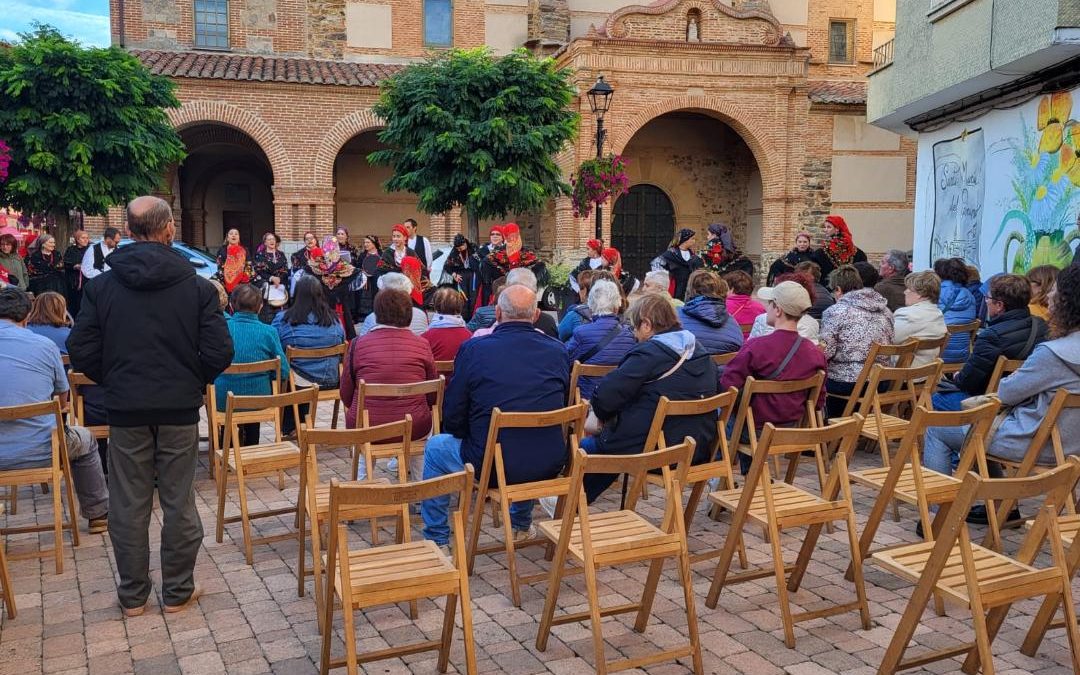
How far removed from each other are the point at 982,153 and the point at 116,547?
11.6m

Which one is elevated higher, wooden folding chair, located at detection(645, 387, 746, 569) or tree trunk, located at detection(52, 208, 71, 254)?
tree trunk, located at detection(52, 208, 71, 254)

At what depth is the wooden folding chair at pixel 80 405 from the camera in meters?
5.86

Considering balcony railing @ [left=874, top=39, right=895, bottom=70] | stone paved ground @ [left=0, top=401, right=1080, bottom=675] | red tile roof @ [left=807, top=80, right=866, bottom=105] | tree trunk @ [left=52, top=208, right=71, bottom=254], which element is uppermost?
red tile roof @ [left=807, top=80, right=866, bottom=105]

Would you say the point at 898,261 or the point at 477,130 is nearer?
the point at 898,261

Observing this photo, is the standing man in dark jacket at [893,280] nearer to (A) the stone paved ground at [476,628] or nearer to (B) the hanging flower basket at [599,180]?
(A) the stone paved ground at [476,628]

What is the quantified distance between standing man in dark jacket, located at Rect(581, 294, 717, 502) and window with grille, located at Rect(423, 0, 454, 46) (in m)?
19.0

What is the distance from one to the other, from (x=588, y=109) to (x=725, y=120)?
3.47 meters

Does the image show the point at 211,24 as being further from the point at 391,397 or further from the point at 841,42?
the point at 391,397

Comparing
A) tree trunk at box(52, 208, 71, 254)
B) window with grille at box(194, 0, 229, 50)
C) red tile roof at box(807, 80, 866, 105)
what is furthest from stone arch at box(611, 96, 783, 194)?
tree trunk at box(52, 208, 71, 254)

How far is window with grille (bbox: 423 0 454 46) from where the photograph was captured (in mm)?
22203

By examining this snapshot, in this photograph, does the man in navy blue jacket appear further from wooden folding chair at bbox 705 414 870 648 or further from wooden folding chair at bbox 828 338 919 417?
wooden folding chair at bbox 828 338 919 417

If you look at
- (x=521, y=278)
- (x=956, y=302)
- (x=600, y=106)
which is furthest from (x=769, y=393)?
(x=600, y=106)

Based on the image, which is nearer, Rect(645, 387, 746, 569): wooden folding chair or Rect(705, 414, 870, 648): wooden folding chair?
Rect(705, 414, 870, 648): wooden folding chair

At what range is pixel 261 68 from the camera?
65.4ft
